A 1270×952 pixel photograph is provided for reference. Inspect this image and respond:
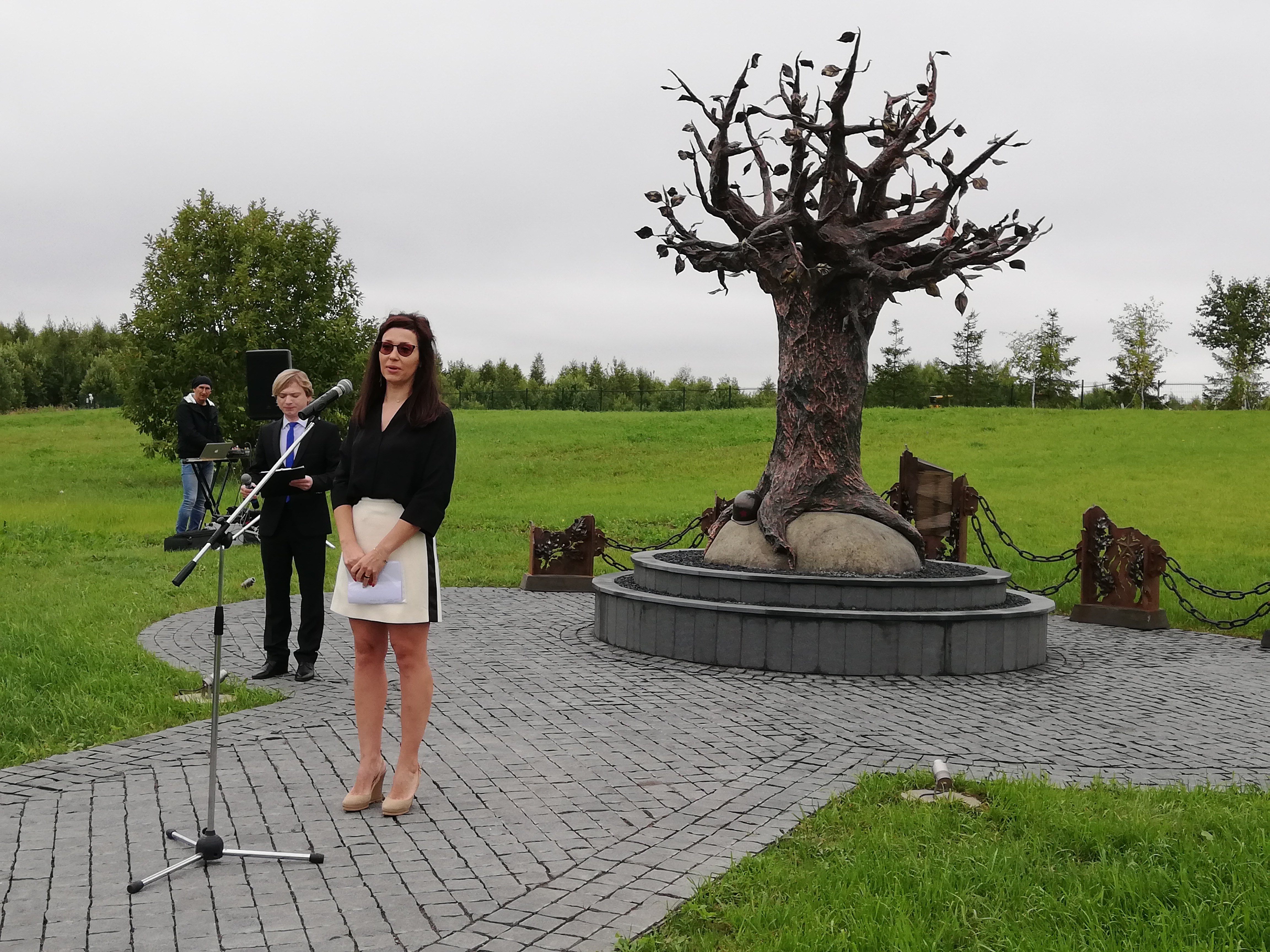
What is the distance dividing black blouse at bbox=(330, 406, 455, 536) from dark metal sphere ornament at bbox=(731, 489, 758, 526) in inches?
228

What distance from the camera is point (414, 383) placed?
539cm

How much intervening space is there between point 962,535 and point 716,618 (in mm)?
5806

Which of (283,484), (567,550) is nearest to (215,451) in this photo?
(567,550)

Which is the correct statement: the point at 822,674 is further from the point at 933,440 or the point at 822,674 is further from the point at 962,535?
the point at 933,440

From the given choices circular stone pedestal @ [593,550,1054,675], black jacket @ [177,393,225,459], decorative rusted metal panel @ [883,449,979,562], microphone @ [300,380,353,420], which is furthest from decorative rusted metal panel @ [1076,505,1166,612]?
black jacket @ [177,393,225,459]

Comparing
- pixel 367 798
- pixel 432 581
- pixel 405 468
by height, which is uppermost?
pixel 405 468

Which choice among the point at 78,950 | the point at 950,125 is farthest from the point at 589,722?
the point at 950,125

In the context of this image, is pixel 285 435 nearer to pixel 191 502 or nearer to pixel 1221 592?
pixel 1221 592

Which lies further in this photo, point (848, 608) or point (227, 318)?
point (227, 318)

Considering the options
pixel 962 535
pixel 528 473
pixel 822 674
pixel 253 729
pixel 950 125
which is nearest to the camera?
pixel 253 729

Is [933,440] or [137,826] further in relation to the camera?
[933,440]

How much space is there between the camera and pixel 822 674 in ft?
29.8

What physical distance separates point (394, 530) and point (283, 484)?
10.7ft

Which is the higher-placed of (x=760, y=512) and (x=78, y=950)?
(x=760, y=512)
